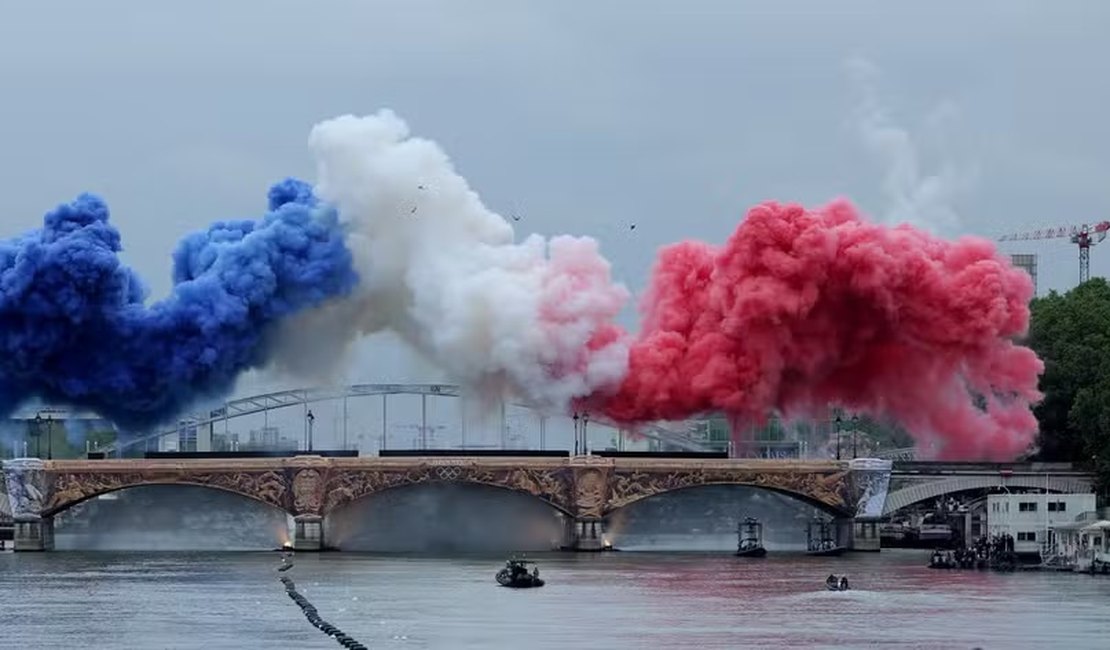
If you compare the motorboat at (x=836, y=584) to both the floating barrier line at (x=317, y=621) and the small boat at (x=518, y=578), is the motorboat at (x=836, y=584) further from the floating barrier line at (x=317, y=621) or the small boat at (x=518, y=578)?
the floating barrier line at (x=317, y=621)

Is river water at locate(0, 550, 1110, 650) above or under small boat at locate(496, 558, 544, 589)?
under

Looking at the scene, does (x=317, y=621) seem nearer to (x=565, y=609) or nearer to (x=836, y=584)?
(x=565, y=609)

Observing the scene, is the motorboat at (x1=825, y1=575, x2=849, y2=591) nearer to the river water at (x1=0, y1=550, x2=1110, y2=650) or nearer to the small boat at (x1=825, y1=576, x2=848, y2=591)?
the small boat at (x1=825, y1=576, x2=848, y2=591)

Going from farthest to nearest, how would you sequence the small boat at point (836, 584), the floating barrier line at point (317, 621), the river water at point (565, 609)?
the small boat at point (836, 584), the river water at point (565, 609), the floating barrier line at point (317, 621)

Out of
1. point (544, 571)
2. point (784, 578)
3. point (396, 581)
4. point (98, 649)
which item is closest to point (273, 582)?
point (396, 581)

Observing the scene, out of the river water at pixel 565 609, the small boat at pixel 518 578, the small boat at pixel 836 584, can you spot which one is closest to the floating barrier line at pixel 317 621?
the river water at pixel 565 609

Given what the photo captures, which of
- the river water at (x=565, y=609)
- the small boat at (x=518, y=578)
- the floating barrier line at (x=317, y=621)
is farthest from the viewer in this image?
the small boat at (x=518, y=578)

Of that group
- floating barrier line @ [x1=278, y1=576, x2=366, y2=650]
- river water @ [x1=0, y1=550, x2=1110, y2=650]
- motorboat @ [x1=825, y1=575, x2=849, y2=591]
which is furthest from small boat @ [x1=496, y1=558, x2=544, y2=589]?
motorboat @ [x1=825, y1=575, x2=849, y2=591]
